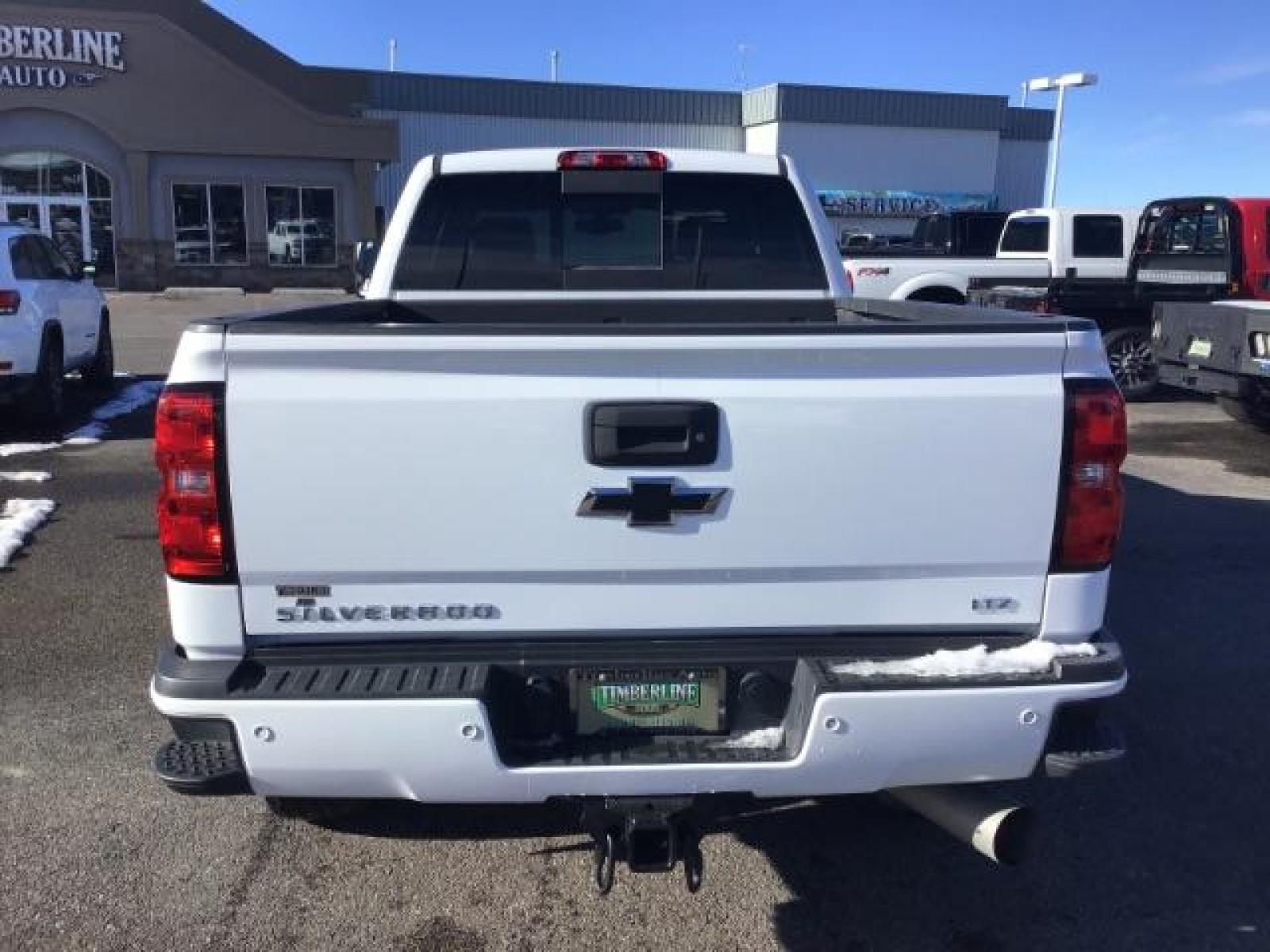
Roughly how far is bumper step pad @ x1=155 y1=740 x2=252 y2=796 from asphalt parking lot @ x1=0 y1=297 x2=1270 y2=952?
2.16 feet

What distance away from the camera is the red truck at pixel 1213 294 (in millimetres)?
10375

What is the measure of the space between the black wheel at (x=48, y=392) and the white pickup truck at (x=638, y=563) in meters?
8.83

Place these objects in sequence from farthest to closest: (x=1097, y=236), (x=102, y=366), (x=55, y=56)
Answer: (x=55, y=56) → (x=1097, y=236) → (x=102, y=366)

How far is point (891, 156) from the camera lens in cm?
4556

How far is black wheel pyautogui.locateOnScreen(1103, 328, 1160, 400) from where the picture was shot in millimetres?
13062

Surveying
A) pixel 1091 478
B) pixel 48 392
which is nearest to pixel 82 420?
pixel 48 392

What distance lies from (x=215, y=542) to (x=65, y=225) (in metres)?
33.6

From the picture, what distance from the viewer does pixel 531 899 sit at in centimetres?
329

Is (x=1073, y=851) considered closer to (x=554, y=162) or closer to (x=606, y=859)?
(x=606, y=859)

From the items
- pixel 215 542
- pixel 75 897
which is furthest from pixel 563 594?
pixel 75 897

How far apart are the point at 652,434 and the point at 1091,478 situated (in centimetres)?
106

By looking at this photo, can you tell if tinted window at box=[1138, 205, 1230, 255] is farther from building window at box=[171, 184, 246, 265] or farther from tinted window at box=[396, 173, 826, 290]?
building window at box=[171, 184, 246, 265]

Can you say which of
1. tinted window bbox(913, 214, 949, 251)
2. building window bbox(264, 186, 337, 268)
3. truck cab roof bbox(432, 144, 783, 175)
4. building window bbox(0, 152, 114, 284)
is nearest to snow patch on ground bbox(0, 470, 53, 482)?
truck cab roof bbox(432, 144, 783, 175)

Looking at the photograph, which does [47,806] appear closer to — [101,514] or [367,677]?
[367,677]
